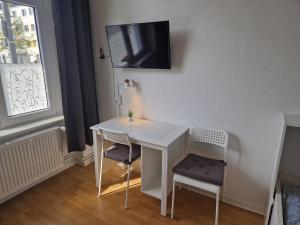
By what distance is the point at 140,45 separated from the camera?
2.16m

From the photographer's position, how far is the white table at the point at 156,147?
76.1 inches

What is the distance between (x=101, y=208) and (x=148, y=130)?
92 cm

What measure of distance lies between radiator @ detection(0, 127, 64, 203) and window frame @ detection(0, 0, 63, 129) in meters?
0.24

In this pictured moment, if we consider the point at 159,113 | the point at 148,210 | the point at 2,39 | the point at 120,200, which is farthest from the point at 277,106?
the point at 2,39

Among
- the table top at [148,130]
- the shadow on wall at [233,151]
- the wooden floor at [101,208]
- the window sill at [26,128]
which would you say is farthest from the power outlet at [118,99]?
the shadow on wall at [233,151]

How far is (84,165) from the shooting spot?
113 inches

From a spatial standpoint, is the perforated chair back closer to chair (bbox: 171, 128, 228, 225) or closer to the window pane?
chair (bbox: 171, 128, 228, 225)

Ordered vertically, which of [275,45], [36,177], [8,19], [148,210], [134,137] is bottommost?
[148,210]

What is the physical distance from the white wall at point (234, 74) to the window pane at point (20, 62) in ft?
3.01

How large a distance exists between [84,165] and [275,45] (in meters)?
2.59

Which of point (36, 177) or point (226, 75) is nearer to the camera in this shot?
point (226, 75)

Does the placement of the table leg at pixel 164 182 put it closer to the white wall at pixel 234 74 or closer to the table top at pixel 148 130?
the table top at pixel 148 130

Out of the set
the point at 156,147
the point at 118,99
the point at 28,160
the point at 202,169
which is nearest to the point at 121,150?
the point at 156,147

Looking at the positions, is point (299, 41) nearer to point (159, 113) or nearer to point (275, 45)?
point (275, 45)
